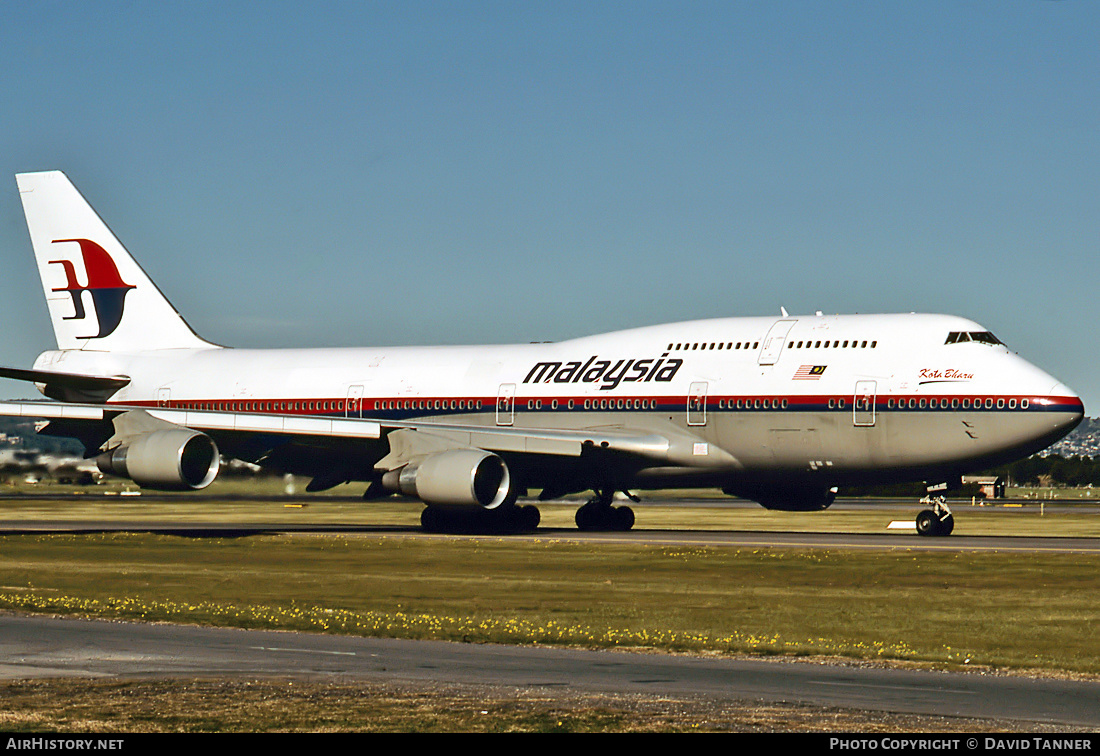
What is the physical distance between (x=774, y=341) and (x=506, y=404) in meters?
8.30

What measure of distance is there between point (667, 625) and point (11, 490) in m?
53.9

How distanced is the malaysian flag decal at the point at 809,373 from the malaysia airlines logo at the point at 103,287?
24.7 meters

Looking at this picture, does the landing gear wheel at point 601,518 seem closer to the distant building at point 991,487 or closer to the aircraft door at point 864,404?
the aircraft door at point 864,404

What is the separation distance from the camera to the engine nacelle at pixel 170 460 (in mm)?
37375

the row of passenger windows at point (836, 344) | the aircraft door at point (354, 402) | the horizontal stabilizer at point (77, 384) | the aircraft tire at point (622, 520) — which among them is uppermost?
the horizontal stabilizer at point (77, 384)

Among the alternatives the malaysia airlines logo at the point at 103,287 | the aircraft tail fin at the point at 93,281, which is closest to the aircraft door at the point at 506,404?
the aircraft tail fin at the point at 93,281

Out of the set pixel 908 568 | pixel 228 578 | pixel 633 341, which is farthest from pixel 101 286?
pixel 908 568

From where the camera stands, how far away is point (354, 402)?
4400 centimetres

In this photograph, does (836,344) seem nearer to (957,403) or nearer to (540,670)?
(957,403)

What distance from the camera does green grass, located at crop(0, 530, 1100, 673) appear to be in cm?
1811

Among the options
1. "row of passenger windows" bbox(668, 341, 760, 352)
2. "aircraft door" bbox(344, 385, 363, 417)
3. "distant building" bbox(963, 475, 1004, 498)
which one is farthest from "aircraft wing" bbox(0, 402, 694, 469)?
"distant building" bbox(963, 475, 1004, 498)

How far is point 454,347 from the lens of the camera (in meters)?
44.3

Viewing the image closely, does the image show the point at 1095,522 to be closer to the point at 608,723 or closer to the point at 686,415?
the point at 686,415

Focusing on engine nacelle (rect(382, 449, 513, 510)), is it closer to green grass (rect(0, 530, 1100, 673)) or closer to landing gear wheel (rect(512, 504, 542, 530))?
landing gear wheel (rect(512, 504, 542, 530))
